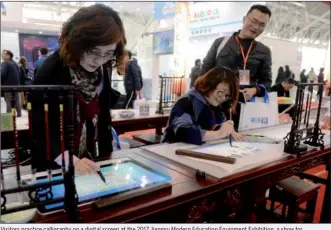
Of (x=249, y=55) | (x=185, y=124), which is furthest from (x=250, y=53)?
(x=185, y=124)

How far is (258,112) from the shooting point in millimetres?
1442

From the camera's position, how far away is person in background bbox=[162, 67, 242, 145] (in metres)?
1.21

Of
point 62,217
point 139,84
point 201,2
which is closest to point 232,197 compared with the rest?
point 62,217

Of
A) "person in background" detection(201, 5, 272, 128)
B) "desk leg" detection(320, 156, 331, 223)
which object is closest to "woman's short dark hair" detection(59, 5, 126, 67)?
"person in background" detection(201, 5, 272, 128)

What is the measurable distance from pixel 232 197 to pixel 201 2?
499 cm

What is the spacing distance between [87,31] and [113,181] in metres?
0.41

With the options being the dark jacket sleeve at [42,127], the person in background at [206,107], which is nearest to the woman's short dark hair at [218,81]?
the person in background at [206,107]

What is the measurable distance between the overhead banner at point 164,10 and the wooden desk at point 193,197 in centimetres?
481

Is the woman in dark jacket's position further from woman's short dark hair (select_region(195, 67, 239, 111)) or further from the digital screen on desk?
woman's short dark hair (select_region(195, 67, 239, 111))

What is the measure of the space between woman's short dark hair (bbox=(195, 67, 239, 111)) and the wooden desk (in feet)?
1.26

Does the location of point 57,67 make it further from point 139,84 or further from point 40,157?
point 139,84

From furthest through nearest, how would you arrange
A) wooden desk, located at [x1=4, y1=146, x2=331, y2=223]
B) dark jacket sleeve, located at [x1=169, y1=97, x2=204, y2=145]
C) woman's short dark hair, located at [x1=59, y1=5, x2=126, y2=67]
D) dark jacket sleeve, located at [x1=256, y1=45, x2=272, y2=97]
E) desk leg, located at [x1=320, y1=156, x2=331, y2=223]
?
dark jacket sleeve, located at [x1=256, y1=45, x2=272, y2=97], desk leg, located at [x1=320, y1=156, x2=331, y2=223], dark jacket sleeve, located at [x1=169, y1=97, x2=204, y2=145], woman's short dark hair, located at [x1=59, y1=5, x2=126, y2=67], wooden desk, located at [x1=4, y1=146, x2=331, y2=223]

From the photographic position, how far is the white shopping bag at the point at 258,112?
1431 millimetres

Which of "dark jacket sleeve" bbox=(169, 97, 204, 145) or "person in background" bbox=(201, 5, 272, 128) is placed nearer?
"dark jacket sleeve" bbox=(169, 97, 204, 145)
